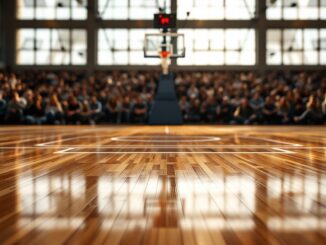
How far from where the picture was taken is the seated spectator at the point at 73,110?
1277 cm

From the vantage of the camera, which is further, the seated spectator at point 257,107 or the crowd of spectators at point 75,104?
the seated spectator at point 257,107

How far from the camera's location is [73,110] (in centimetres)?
1282

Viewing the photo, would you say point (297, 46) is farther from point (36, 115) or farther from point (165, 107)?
point (36, 115)

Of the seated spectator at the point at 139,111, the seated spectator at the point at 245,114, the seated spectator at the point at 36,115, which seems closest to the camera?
the seated spectator at the point at 36,115

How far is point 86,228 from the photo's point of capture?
1.38 metres

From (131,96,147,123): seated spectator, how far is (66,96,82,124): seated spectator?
1662mm

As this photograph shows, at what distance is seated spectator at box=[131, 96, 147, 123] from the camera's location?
13.4 meters

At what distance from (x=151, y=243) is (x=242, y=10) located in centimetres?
2174

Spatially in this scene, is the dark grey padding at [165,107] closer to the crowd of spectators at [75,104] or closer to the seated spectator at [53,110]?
the crowd of spectators at [75,104]

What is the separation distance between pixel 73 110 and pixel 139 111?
197cm

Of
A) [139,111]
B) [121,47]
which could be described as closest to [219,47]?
[121,47]

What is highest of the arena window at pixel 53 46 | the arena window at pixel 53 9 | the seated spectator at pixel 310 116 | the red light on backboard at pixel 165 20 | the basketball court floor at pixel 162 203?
the arena window at pixel 53 9

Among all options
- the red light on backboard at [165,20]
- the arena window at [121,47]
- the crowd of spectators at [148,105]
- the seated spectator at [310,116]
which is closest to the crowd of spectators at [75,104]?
the crowd of spectators at [148,105]

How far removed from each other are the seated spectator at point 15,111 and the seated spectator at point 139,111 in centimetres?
326
